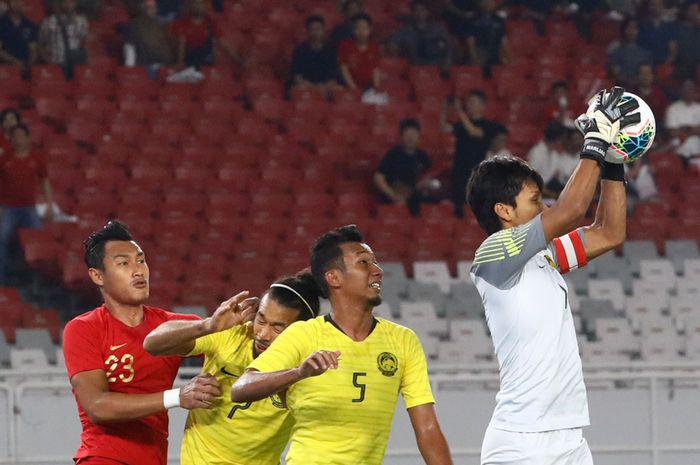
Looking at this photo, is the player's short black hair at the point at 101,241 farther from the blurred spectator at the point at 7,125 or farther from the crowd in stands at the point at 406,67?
the crowd in stands at the point at 406,67

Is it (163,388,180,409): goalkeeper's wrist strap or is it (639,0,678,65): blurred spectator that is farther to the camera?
(639,0,678,65): blurred spectator

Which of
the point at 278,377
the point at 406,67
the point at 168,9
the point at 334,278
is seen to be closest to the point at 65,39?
the point at 168,9

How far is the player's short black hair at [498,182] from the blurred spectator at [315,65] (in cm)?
1064

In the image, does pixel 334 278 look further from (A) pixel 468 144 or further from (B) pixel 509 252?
(A) pixel 468 144

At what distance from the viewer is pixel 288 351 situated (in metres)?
4.88

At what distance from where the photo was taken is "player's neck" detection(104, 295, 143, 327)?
19.0ft

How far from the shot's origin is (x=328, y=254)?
5113mm

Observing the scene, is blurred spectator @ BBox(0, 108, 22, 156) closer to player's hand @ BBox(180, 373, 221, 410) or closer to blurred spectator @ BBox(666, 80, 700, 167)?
blurred spectator @ BBox(666, 80, 700, 167)

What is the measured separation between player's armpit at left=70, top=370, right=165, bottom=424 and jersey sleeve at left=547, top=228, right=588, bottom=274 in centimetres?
164

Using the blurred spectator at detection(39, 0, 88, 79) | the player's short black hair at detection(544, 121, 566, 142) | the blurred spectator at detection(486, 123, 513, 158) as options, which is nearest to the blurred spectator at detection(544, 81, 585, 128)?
the player's short black hair at detection(544, 121, 566, 142)

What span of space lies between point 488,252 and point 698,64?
40.8ft

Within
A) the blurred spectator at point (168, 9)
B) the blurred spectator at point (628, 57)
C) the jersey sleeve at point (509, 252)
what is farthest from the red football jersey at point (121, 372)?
the blurred spectator at point (628, 57)

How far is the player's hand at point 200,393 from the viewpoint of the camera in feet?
17.0

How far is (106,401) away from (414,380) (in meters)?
1.26
